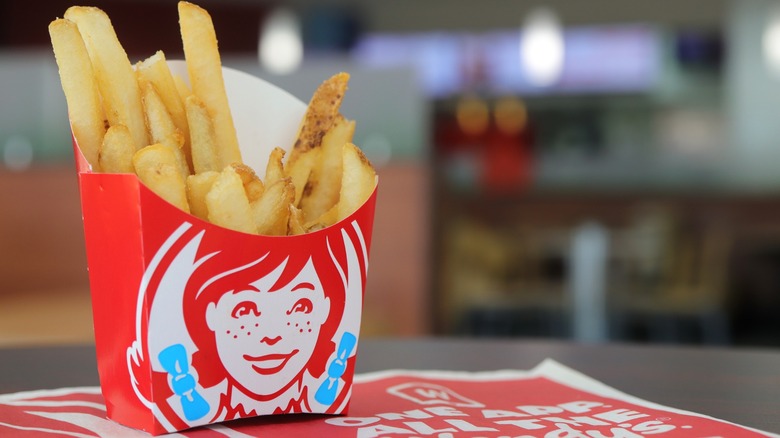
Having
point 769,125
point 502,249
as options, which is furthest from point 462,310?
point 769,125

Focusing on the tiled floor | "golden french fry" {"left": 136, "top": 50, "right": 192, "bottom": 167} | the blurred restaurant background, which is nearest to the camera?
"golden french fry" {"left": 136, "top": 50, "right": 192, "bottom": 167}

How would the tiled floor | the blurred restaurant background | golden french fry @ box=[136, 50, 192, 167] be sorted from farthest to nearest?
the blurred restaurant background < the tiled floor < golden french fry @ box=[136, 50, 192, 167]

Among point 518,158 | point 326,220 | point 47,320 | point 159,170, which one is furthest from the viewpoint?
point 518,158

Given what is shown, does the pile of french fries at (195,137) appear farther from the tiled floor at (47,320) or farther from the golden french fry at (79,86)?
the tiled floor at (47,320)

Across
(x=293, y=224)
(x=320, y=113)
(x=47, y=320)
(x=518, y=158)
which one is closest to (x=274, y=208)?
(x=293, y=224)

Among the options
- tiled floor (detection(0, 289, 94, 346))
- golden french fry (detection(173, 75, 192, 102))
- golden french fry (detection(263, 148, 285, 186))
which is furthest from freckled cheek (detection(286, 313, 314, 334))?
tiled floor (detection(0, 289, 94, 346))

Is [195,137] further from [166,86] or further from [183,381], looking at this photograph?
[183,381]

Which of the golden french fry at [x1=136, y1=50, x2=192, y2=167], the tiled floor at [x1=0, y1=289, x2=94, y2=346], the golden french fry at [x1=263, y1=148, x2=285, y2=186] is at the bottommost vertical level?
the tiled floor at [x1=0, y1=289, x2=94, y2=346]

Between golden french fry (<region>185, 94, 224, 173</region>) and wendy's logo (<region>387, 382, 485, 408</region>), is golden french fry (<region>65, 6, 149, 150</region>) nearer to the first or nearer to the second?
golden french fry (<region>185, 94, 224, 173</region>)
